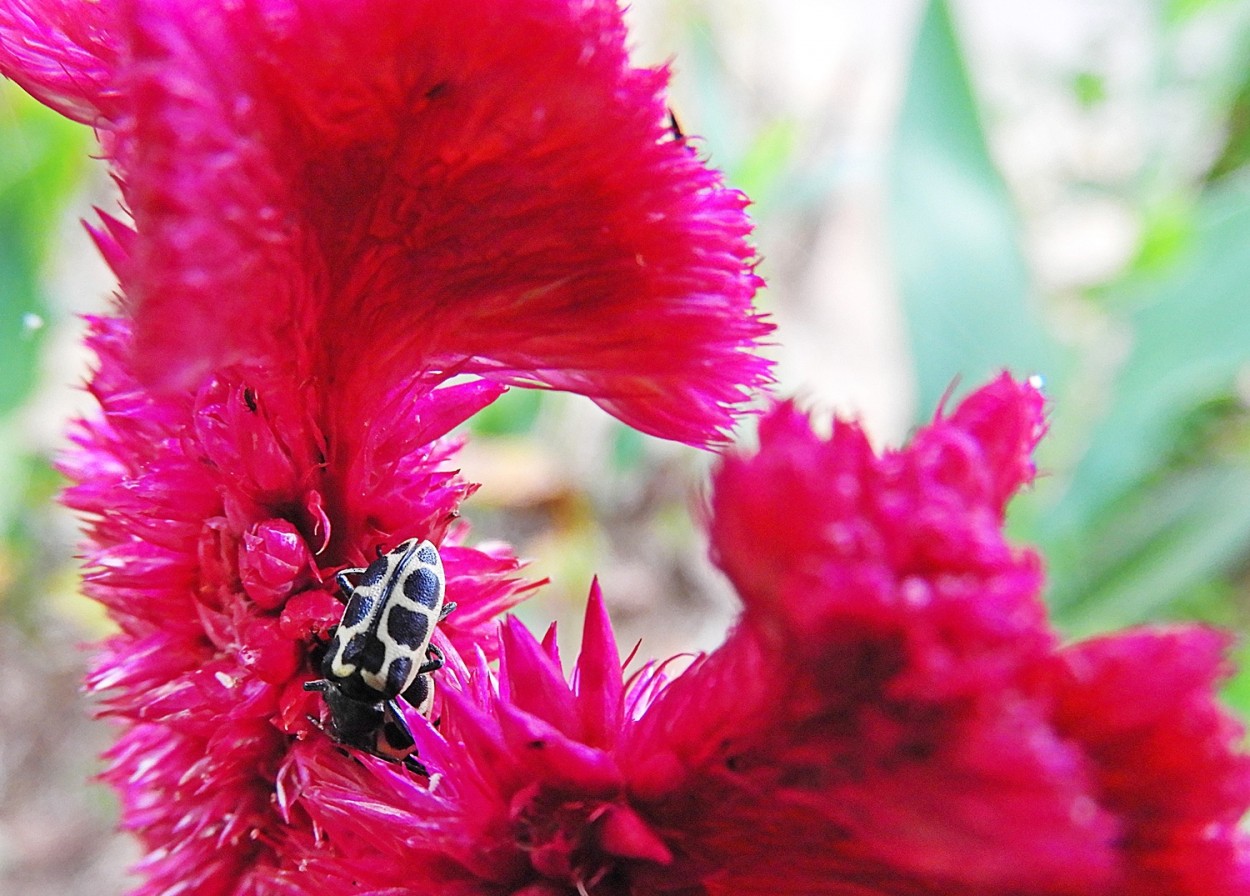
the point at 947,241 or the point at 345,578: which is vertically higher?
the point at 947,241

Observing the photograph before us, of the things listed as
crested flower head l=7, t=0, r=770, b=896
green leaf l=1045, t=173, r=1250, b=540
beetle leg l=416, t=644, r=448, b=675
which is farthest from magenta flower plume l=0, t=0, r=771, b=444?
green leaf l=1045, t=173, r=1250, b=540

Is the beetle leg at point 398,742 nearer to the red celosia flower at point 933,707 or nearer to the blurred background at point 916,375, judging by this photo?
the red celosia flower at point 933,707

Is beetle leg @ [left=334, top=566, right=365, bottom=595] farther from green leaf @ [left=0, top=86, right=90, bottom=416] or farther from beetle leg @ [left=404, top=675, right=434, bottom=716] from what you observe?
green leaf @ [left=0, top=86, right=90, bottom=416]

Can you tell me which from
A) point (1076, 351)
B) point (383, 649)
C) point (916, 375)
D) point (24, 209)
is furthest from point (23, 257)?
point (1076, 351)

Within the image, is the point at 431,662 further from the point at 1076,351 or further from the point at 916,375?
the point at 1076,351

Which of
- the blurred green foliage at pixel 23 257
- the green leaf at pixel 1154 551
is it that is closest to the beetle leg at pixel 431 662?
the blurred green foliage at pixel 23 257

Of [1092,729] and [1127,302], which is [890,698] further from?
[1127,302]
